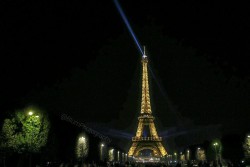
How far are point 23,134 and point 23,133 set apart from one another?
0.54ft

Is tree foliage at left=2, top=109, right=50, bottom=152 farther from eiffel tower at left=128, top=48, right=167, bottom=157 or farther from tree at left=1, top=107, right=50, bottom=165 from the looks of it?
eiffel tower at left=128, top=48, right=167, bottom=157

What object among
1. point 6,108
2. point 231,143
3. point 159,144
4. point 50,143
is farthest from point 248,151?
point 159,144

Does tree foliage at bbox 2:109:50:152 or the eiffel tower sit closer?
tree foliage at bbox 2:109:50:152

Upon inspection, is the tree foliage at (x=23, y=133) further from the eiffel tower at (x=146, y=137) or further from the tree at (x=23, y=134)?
the eiffel tower at (x=146, y=137)

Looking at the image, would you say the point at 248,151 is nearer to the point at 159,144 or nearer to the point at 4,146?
the point at 4,146

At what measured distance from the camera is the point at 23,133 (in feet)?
152

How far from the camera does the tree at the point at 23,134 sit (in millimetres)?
45594

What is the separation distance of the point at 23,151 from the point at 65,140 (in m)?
40.6

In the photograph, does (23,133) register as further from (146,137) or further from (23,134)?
(146,137)

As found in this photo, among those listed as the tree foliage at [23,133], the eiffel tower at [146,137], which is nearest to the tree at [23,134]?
the tree foliage at [23,133]

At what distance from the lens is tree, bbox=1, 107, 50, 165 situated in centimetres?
4559

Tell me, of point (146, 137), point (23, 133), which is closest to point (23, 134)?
point (23, 133)

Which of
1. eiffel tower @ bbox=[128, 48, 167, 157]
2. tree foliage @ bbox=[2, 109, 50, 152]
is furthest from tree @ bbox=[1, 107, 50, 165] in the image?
eiffel tower @ bbox=[128, 48, 167, 157]

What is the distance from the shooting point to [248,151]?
7319cm
